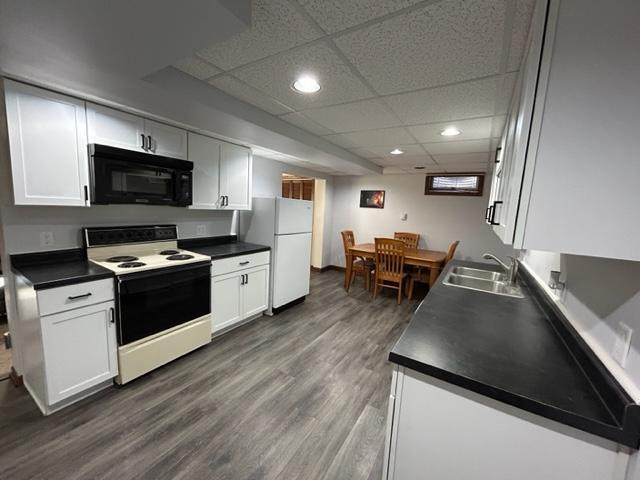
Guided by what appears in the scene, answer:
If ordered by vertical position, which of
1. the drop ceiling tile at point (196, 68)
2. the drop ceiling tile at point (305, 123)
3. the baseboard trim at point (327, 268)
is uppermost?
the drop ceiling tile at point (305, 123)

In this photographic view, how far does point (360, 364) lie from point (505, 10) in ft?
8.29

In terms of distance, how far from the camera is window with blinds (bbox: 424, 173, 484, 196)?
14.6 ft

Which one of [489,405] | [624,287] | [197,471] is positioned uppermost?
[624,287]

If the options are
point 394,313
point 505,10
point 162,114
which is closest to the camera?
point 505,10

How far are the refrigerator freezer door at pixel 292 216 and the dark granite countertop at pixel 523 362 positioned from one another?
6.98ft

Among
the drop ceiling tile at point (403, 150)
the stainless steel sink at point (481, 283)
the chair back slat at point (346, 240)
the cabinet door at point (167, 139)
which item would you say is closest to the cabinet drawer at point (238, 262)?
the cabinet door at point (167, 139)

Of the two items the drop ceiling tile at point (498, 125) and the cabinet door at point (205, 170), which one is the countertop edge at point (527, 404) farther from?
the cabinet door at point (205, 170)

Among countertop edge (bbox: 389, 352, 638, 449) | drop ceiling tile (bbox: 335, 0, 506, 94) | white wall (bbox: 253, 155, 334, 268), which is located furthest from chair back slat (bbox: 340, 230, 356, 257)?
countertop edge (bbox: 389, 352, 638, 449)

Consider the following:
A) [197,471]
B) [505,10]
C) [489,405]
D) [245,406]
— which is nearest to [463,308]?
[489,405]

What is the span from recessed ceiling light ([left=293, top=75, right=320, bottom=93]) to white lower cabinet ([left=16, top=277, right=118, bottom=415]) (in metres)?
1.87

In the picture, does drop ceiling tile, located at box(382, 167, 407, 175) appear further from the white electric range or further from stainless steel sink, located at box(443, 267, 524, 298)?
the white electric range

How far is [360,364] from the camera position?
2.46 metres

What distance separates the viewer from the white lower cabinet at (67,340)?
5.36 ft

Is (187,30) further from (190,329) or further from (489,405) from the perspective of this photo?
(190,329)
